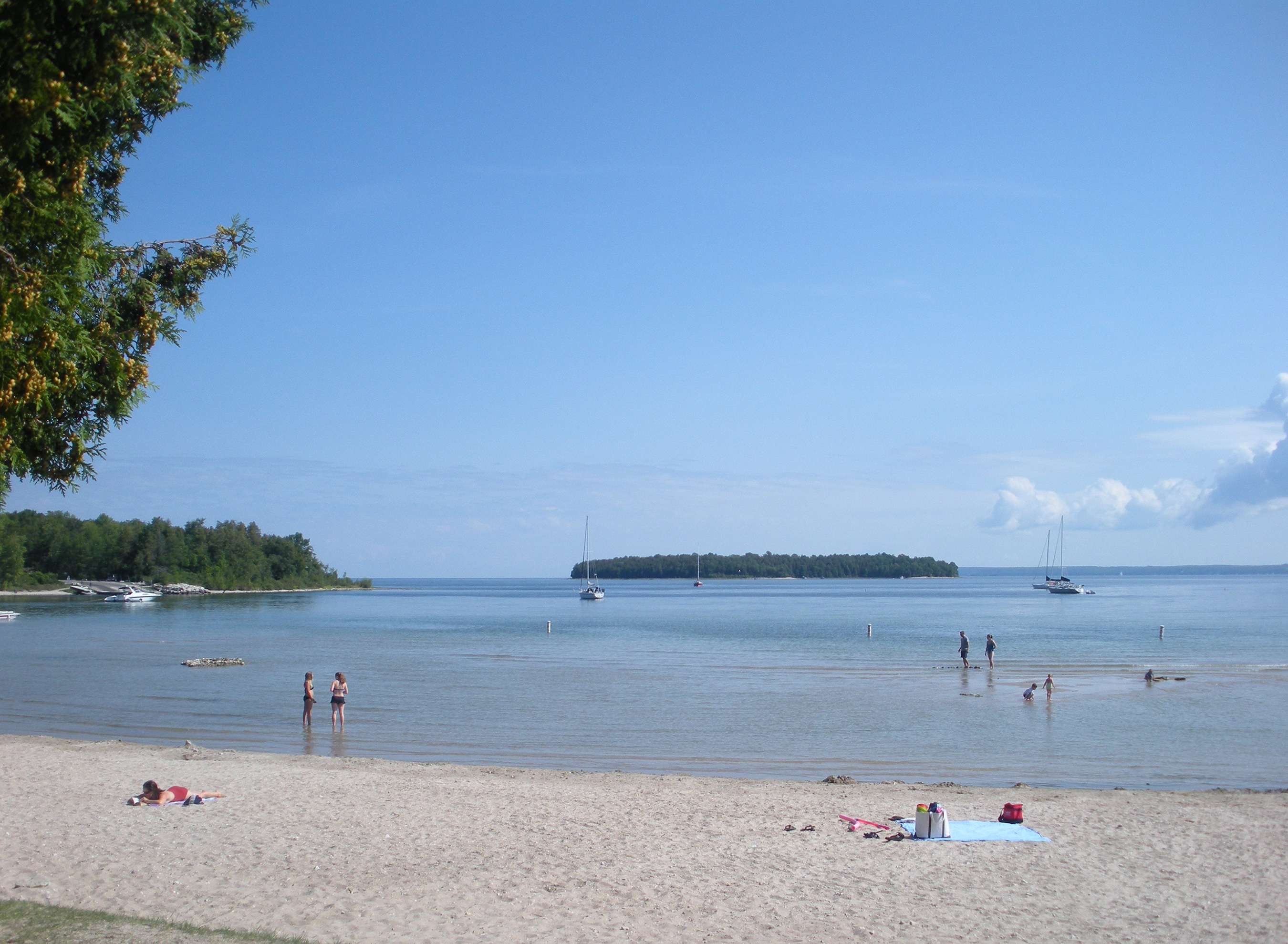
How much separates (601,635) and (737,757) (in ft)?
147

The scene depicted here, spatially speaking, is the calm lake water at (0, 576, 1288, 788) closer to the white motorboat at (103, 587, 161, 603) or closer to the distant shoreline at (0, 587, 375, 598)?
the white motorboat at (103, 587, 161, 603)

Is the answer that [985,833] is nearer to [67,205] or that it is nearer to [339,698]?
[67,205]

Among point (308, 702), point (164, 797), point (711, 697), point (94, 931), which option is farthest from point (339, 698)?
point (94, 931)

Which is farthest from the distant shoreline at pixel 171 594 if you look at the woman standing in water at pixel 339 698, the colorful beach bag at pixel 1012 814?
the colorful beach bag at pixel 1012 814

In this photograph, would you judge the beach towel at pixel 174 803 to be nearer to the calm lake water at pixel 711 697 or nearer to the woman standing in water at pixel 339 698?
the calm lake water at pixel 711 697

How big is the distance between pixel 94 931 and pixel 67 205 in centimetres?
631

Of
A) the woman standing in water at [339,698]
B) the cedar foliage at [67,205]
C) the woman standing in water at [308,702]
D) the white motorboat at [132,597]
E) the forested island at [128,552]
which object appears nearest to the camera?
the cedar foliage at [67,205]

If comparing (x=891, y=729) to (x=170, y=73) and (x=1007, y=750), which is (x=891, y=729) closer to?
(x=1007, y=750)

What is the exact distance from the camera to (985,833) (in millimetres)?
13492

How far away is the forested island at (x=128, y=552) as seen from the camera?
145 meters

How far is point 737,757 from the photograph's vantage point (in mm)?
21797

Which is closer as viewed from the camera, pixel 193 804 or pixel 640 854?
pixel 640 854

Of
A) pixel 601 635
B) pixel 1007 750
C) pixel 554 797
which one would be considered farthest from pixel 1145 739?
pixel 601 635

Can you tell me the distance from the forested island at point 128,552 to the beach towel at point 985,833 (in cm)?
15008
